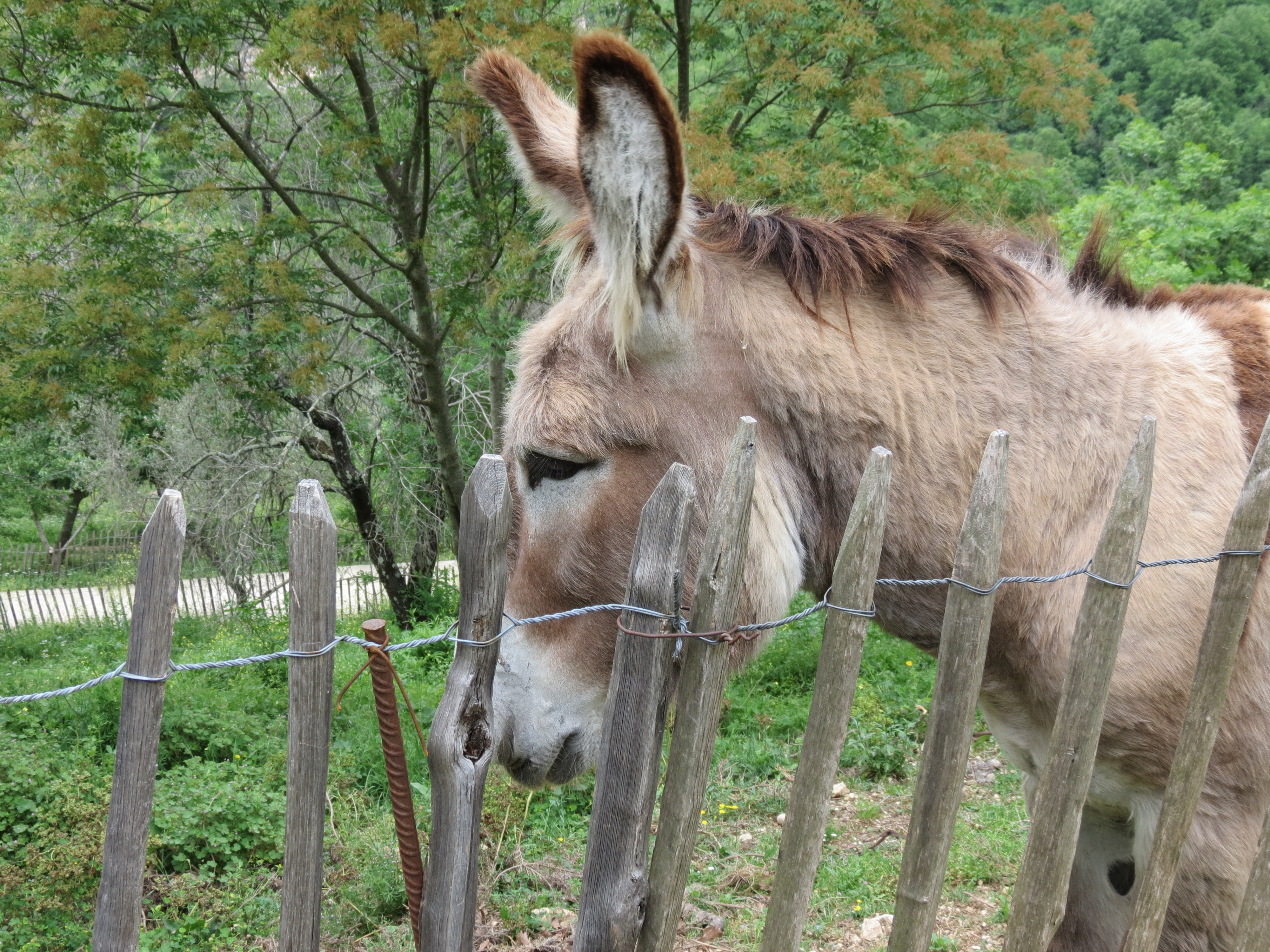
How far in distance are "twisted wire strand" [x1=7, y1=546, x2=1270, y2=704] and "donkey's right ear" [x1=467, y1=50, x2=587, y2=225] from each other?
3.91 ft

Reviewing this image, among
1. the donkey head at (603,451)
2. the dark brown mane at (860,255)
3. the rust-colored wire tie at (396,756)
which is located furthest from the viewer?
the dark brown mane at (860,255)


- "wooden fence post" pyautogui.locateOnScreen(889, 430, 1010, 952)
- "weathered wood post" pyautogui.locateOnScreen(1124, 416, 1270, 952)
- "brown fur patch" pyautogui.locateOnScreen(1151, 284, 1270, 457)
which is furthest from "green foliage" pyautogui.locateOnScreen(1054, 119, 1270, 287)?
"wooden fence post" pyautogui.locateOnScreen(889, 430, 1010, 952)

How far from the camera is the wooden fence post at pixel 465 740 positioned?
62.2 inches

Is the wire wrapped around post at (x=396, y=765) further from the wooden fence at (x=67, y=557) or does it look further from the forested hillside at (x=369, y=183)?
the wooden fence at (x=67, y=557)

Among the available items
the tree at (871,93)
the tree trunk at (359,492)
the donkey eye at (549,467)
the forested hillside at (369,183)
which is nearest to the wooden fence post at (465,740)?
the donkey eye at (549,467)

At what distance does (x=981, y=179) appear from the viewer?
Result: 6.84 m

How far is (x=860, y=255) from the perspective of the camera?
212cm

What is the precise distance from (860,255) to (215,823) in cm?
424

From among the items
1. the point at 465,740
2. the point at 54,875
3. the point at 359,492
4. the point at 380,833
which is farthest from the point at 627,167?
the point at 359,492

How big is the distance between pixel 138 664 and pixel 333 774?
418 cm

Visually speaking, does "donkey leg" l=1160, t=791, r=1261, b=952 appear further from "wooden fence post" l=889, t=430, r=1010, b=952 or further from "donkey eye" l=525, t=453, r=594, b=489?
"donkey eye" l=525, t=453, r=594, b=489

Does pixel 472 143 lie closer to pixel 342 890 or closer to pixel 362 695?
pixel 362 695

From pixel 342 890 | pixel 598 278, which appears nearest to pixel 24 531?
pixel 342 890

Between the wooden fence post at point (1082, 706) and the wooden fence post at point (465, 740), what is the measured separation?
1.22 m
